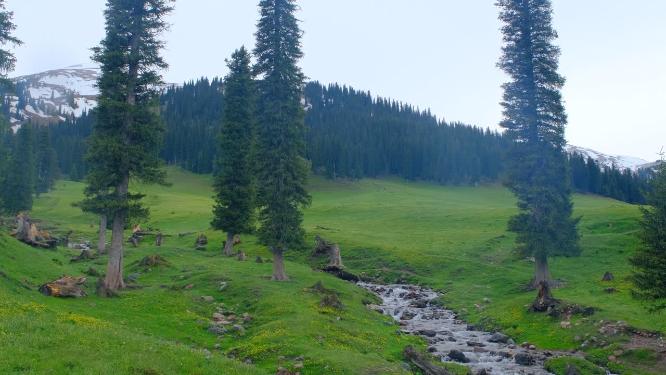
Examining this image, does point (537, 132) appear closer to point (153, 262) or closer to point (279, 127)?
point (279, 127)

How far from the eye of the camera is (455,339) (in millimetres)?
31703

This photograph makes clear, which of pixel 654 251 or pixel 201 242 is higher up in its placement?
pixel 654 251

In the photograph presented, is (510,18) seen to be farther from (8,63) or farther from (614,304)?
(8,63)

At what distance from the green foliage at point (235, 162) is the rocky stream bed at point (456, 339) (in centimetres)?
1941

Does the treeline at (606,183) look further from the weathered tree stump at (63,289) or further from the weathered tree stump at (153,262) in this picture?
the weathered tree stump at (63,289)

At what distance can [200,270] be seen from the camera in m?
44.9

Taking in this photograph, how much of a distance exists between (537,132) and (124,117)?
3301cm

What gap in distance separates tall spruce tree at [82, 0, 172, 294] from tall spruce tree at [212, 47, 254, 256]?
19528mm

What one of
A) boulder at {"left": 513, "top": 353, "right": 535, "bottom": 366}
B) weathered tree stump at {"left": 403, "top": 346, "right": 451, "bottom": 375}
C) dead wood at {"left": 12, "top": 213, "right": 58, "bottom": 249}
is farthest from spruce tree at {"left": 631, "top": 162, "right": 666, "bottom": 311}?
dead wood at {"left": 12, "top": 213, "right": 58, "bottom": 249}

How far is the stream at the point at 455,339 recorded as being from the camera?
87.3 ft

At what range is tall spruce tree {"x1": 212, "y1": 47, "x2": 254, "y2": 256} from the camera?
57.1m

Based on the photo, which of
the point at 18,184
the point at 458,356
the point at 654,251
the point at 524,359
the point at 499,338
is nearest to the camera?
the point at 654,251

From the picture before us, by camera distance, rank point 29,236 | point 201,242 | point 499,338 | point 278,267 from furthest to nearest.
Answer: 1. point 201,242
2. point 29,236
3. point 278,267
4. point 499,338

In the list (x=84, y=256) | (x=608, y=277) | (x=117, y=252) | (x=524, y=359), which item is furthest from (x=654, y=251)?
(x=84, y=256)
